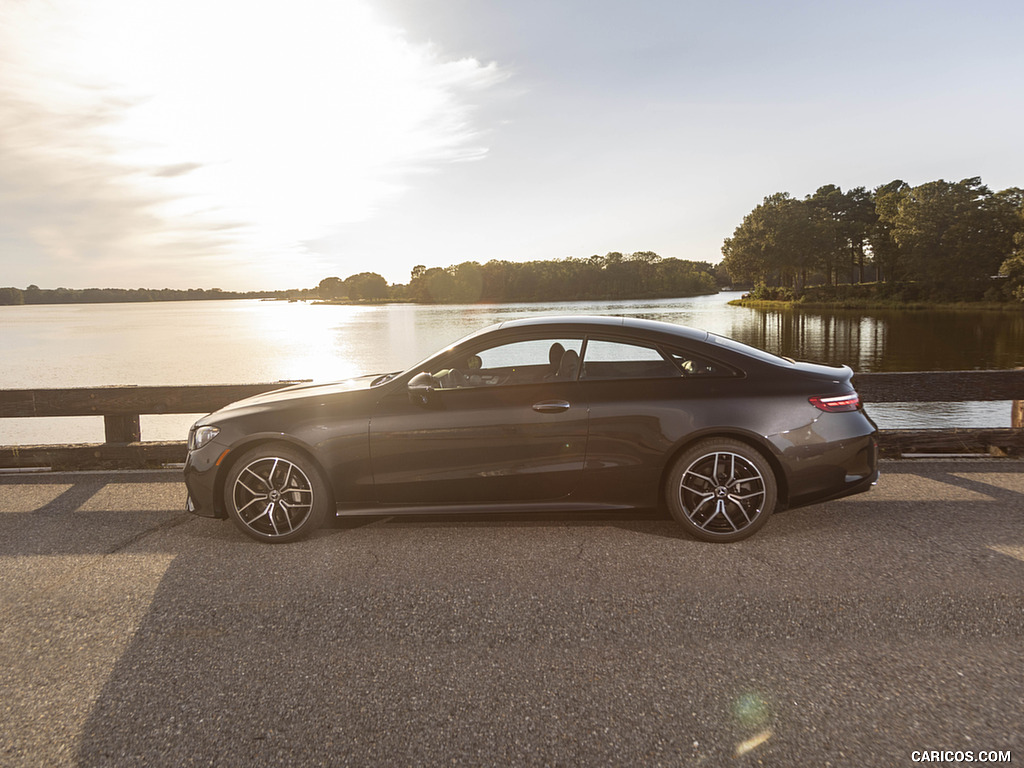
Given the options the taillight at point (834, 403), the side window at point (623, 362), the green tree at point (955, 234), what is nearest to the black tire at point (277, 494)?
the side window at point (623, 362)

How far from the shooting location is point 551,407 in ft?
14.7

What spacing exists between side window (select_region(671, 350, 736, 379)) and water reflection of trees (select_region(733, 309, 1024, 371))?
25.5 meters

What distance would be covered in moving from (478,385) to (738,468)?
1864mm

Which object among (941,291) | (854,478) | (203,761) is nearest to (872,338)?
(941,291)

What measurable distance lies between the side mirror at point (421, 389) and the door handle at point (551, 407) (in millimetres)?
728

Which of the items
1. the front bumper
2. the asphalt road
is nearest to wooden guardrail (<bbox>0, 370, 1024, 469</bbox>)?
the asphalt road

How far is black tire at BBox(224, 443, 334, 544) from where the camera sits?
4637 mm

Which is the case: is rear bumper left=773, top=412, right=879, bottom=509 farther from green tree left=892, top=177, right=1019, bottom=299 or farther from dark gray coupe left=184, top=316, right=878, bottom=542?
green tree left=892, top=177, right=1019, bottom=299

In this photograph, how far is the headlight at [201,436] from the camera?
4777 millimetres

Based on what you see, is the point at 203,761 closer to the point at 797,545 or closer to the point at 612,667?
the point at 612,667

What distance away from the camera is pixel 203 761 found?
2.40m

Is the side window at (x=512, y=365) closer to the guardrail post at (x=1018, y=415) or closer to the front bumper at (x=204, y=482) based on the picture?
the front bumper at (x=204, y=482)

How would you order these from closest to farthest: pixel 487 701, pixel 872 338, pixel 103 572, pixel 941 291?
pixel 487 701 < pixel 103 572 < pixel 872 338 < pixel 941 291

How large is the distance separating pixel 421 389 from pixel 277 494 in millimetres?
1278
